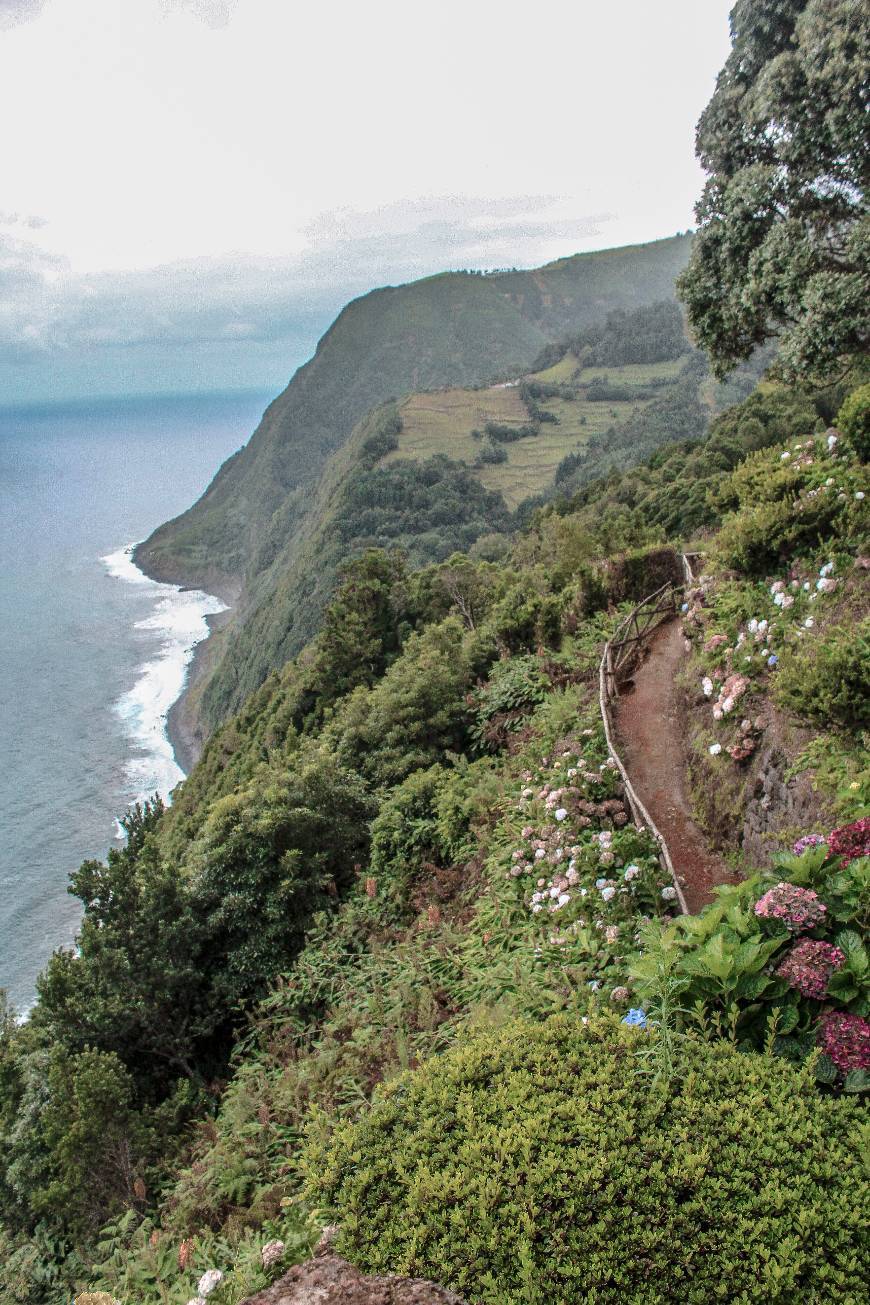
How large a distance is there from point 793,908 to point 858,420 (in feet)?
20.5

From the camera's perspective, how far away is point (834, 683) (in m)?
6.00

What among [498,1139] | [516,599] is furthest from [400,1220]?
[516,599]

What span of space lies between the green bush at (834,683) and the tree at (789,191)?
259 inches

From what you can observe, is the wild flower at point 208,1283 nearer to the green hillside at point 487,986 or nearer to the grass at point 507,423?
the green hillside at point 487,986

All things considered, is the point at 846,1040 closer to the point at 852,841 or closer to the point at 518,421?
the point at 852,841

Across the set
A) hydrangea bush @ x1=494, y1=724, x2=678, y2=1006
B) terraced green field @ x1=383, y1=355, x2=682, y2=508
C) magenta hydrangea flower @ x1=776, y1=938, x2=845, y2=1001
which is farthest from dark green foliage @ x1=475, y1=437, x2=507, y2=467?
magenta hydrangea flower @ x1=776, y1=938, x2=845, y2=1001

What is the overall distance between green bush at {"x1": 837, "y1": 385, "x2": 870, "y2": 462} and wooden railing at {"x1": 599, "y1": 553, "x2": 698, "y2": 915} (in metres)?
3.52

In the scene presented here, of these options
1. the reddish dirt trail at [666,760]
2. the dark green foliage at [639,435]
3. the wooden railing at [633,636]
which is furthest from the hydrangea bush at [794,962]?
the dark green foliage at [639,435]

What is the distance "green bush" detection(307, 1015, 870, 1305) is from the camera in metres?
2.79

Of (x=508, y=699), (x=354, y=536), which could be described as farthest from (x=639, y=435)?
(x=508, y=699)

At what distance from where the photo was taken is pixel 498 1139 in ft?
10.8

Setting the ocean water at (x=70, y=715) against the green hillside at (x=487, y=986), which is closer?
the green hillside at (x=487, y=986)

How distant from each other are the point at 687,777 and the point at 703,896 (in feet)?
6.59

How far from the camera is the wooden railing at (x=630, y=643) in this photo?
9384 mm
